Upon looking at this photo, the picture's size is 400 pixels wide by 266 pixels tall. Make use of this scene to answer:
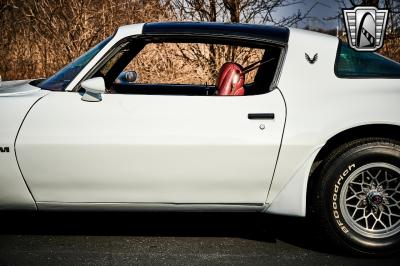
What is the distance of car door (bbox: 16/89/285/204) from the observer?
3.51 m

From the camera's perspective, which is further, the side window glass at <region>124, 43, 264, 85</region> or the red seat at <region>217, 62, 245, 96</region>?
the side window glass at <region>124, 43, 264, 85</region>

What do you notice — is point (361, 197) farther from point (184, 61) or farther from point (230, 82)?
point (184, 61)

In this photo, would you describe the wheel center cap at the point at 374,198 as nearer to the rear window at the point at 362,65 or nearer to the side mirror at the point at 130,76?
the rear window at the point at 362,65

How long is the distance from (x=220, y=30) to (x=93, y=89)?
38.8 inches

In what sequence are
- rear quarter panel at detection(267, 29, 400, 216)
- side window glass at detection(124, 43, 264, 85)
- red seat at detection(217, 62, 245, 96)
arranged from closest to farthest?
rear quarter panel at detection(267, 29, 400, 216) → red seat at detection(217, 62, 245, 96) → side window glass at detection(124, 43, 264, 85)

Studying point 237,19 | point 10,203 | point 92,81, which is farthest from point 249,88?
point 237,19

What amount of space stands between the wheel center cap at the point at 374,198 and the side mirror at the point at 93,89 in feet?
6.18

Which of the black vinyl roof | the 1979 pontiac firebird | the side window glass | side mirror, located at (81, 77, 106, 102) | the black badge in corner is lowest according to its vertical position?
the side window glass

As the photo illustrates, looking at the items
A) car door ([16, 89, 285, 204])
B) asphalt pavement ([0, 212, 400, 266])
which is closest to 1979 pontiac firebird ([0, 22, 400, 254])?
car door ([16, 89, 285, 204])

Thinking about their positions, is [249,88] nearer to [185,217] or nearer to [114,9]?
[185,217]

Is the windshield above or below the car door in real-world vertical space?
above

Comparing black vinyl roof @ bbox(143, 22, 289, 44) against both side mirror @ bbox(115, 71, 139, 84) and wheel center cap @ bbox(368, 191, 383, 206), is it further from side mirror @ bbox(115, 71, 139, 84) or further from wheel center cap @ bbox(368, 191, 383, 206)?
wheel center cap @ bbox(368, 191, 383, 206)

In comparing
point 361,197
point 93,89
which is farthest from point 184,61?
point 361,197

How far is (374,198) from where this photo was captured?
12.0 feet
